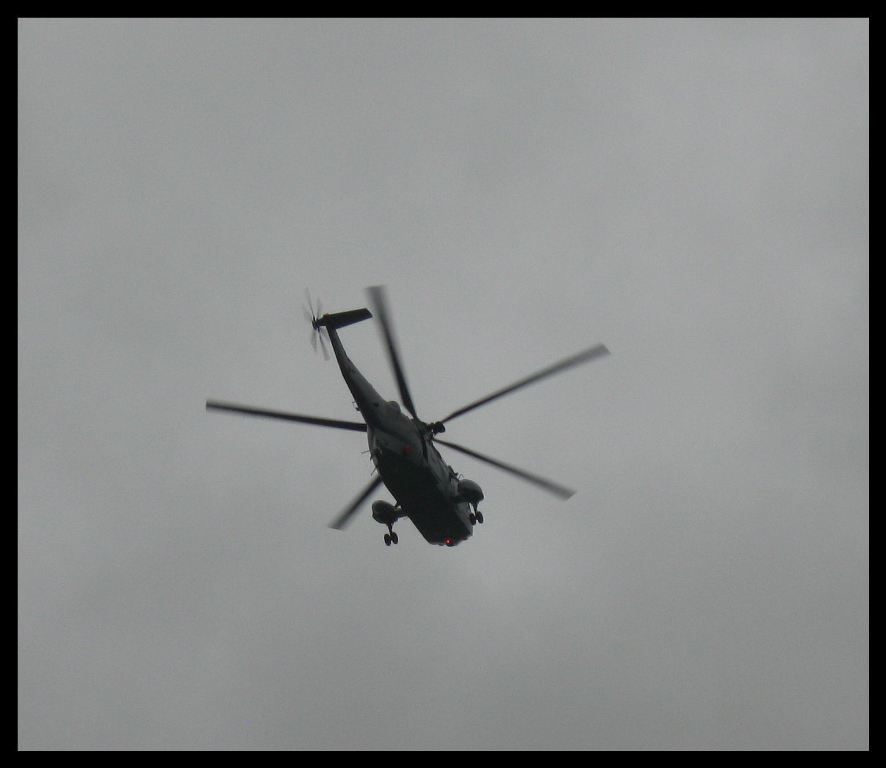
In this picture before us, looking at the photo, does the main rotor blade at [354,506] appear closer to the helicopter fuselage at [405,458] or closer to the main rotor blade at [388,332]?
the helicopter fuselage at [405,458]

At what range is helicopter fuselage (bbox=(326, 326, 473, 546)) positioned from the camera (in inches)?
1113

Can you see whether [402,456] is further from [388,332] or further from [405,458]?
[388,332]

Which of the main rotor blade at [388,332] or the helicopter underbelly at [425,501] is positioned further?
the helicopter underbelly at [425,501]

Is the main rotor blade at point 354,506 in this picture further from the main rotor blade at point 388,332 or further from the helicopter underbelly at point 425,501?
the main rotor blade at point 388,332

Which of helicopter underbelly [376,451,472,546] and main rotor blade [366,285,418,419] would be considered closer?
main rotor blade [366,285,418,419]

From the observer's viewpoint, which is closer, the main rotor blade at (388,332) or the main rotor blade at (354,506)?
the main rotor blade at (388,332)

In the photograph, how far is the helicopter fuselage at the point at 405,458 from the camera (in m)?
28.3

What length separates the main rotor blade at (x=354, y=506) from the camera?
2930cm

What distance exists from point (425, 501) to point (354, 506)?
228 centimetres

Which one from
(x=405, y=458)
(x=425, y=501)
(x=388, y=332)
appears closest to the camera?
(x=388, y=332)

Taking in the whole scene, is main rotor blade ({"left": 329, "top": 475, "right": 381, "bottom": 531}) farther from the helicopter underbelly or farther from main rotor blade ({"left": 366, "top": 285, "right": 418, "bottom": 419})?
main rotor blade ({"left": 366, "top": 285, "right": 418, "bottom": 419})

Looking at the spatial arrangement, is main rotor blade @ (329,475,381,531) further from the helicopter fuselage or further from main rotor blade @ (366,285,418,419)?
main rotor blade @ (366,285,418,419)

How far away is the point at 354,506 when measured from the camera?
96.4 ft

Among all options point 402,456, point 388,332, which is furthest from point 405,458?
point 388,332
